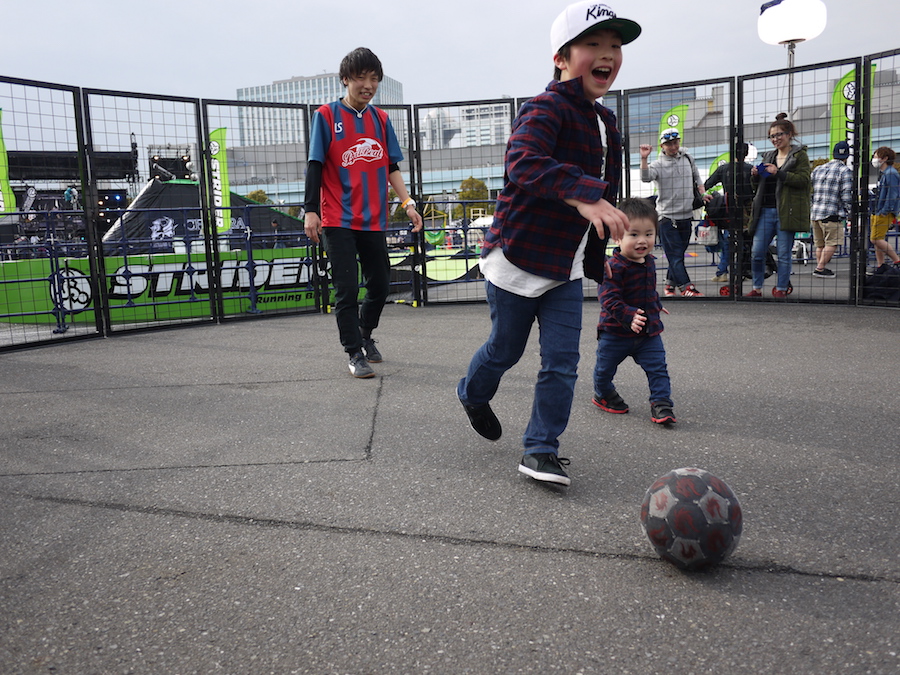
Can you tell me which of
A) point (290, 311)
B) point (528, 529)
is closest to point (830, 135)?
point (290, 311)

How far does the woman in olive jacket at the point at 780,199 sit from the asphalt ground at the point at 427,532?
3709mm

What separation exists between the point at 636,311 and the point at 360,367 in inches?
86.3

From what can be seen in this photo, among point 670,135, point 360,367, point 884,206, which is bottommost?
point 360,367

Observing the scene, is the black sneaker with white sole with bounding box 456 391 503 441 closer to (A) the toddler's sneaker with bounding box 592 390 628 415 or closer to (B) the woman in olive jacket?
(A) the toddler's sneaker with bounding box 592 390 628 415

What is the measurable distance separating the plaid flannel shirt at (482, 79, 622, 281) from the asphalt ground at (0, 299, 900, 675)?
97 centimetres

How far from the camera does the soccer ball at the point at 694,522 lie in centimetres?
218

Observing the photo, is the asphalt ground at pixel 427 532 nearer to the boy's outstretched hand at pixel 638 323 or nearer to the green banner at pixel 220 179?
the boy's outstretched hand at pixel 638 323

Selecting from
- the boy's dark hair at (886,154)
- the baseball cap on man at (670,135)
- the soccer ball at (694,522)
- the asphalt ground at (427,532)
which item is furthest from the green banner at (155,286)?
the soccer ball at (694,522)

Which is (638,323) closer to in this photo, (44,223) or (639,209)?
(639,209)

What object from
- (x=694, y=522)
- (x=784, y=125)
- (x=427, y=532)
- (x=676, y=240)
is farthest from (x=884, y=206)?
(x=427, y=532)

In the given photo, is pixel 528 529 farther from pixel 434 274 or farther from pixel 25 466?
pixel 434 274

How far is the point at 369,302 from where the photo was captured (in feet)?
18.3

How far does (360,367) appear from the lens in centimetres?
529

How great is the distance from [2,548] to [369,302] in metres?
3.31
